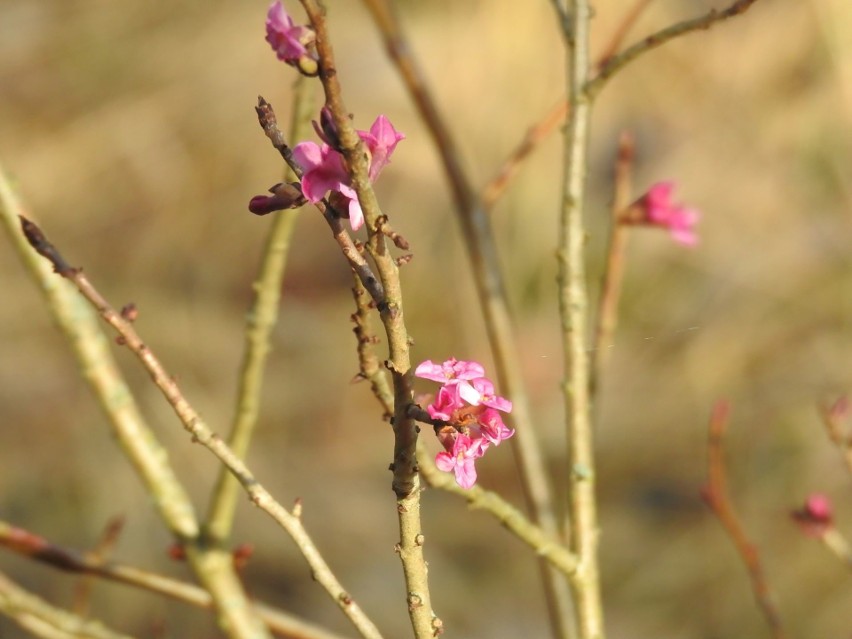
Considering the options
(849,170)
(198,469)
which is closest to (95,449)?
(198,469)

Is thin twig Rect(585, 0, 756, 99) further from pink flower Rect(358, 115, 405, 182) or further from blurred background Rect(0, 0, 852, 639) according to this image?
blurred background Rect(0, 0, 852, 639)

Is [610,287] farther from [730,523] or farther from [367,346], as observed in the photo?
[367,346]

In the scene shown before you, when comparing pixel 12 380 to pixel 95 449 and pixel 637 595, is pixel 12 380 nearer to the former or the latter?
pixel 95 449

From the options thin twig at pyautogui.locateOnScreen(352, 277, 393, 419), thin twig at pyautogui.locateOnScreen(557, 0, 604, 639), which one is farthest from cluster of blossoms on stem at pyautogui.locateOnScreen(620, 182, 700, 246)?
thin twig at pyautogui.locateOnScreen(352, 277, 393, 419)

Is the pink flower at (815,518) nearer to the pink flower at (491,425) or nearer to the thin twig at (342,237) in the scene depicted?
the pink flower at (491,425)

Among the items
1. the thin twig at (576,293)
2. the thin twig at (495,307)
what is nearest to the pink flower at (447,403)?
the thin twig at (576,293)

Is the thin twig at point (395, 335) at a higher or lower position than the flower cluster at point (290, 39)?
lower
